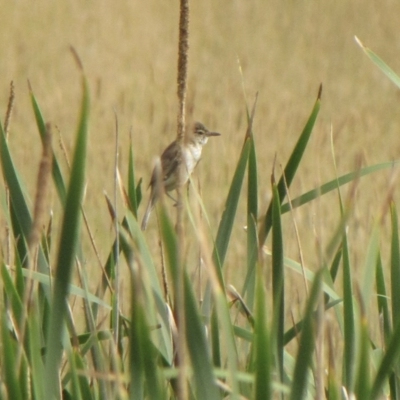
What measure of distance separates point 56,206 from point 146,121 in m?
1.18

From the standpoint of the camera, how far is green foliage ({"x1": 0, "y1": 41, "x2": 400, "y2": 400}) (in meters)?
1.13

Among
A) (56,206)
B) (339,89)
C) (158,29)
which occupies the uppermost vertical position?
(158,29)

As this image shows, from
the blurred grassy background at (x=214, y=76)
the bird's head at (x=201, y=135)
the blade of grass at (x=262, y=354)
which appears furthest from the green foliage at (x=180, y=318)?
the bird's head at (x=201, y=135)

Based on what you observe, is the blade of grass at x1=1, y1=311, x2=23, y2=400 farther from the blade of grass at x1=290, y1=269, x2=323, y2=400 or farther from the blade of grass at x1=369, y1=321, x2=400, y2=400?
the blade of grass at x1=369, y1=321, x2=400, y2=400

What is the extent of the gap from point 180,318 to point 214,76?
17.7ft

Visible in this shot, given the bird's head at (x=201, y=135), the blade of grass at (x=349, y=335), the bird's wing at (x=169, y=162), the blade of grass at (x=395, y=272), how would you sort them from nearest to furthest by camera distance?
the blade of grass at (x=349, y=335), the blade of grass at (x=395, y=272), the bird's wing at (x=169, y=162), the bird's head at (x=201, y=135)

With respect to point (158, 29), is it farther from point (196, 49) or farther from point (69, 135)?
point (69, 135)

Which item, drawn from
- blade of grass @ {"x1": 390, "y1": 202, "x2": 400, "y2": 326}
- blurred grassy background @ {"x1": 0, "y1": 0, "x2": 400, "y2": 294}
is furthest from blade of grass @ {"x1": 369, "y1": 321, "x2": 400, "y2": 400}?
blurred grassy background @ {"x1": 0, "y1": 0, "x2": 400, "y2": 294}

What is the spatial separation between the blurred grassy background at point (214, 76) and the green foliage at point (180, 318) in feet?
7.78

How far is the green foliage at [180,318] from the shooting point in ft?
3.69

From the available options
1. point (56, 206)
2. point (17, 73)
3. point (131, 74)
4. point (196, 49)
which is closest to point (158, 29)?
point (196, 49)

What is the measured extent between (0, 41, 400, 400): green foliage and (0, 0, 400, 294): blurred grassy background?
237 centimetres

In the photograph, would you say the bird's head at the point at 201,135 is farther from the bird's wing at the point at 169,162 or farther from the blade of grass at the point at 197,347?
→ the blade of grass at the point at 197,347

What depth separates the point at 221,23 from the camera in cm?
747
